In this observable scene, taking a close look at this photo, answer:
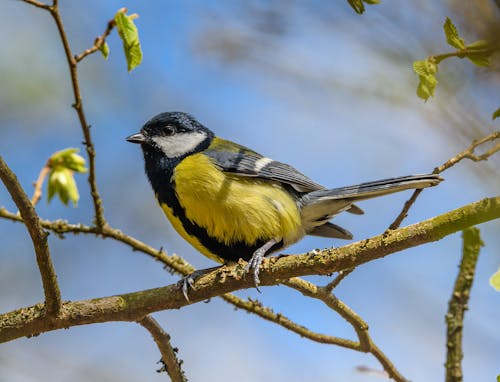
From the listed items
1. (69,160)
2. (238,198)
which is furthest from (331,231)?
(69,160)

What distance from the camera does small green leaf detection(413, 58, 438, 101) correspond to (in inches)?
51.3

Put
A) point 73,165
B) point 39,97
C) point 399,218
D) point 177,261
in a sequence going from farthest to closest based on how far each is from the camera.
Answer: point 39,97 → point 177,261 → point 73,165 → point 399,218

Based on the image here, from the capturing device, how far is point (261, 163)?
3303 millimetres

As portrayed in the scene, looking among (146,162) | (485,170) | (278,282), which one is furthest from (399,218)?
(146,162)

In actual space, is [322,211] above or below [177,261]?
above

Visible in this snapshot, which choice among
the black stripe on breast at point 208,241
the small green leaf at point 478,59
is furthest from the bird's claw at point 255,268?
the small green leaf at point 478,59

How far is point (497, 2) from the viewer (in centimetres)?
71

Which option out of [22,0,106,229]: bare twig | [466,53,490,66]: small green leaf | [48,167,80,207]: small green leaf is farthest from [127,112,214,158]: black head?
[466,53,490,66]: small green leaf

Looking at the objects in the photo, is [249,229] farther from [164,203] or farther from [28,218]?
[28,218]

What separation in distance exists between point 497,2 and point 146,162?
287 cm

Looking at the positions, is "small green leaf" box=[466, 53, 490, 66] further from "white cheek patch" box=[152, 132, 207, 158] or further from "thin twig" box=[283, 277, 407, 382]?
"white cheek patch" box=[152, 132, 207, 158]

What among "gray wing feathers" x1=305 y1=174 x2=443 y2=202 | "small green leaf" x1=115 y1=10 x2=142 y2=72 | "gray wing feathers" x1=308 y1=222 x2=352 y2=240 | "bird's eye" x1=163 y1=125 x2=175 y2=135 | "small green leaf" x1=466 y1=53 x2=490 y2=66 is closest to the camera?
"small green leaf" x1=466 y1=53 x2=490 y2=66

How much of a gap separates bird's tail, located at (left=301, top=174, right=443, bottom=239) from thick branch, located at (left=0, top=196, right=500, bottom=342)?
480mm

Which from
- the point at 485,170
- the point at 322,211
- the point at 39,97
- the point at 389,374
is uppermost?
the point at 39,97
